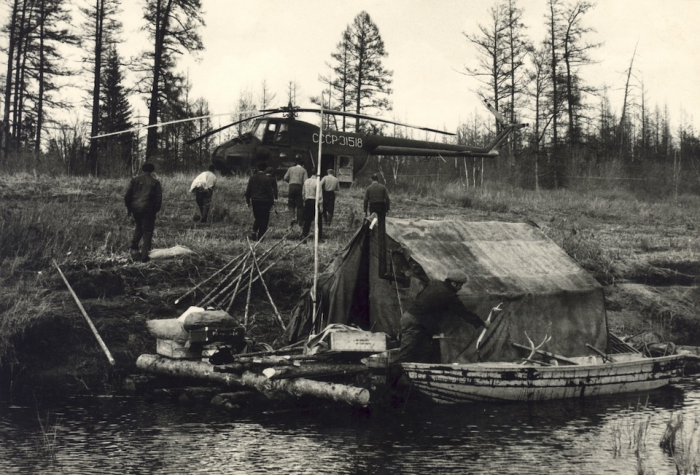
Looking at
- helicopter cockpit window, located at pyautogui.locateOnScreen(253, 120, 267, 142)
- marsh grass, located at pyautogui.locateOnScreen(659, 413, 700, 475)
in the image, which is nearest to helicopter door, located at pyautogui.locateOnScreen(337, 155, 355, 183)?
helicopter cockpit window, located at pyautogui.locateOnScreen(253, 120, 267, 142)

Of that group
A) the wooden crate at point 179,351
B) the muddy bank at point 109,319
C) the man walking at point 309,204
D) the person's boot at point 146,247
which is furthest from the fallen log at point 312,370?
the man walking at point 309,204

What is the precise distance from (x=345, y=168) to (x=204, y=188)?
26.7 ft

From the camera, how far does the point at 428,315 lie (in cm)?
1198

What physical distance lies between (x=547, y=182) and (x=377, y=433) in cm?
3125

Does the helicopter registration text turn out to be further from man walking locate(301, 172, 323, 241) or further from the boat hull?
the boat hull

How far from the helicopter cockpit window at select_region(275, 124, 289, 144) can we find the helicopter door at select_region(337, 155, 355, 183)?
2281 mm

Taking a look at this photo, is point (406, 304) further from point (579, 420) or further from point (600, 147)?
point (600, 147)

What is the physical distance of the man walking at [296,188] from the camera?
19.9 metres

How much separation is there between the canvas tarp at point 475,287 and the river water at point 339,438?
1.55 m

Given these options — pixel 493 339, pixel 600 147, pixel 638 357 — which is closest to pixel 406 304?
pixel 493 339

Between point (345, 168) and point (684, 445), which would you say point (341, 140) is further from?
point (684, 445)

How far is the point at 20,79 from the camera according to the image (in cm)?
3375

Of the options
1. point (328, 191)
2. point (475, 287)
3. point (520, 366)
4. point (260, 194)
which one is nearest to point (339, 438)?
point (520, 366)

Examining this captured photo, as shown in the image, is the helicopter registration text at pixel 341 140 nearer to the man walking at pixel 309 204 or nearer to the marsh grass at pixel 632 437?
the man walking at pixel 309 204
